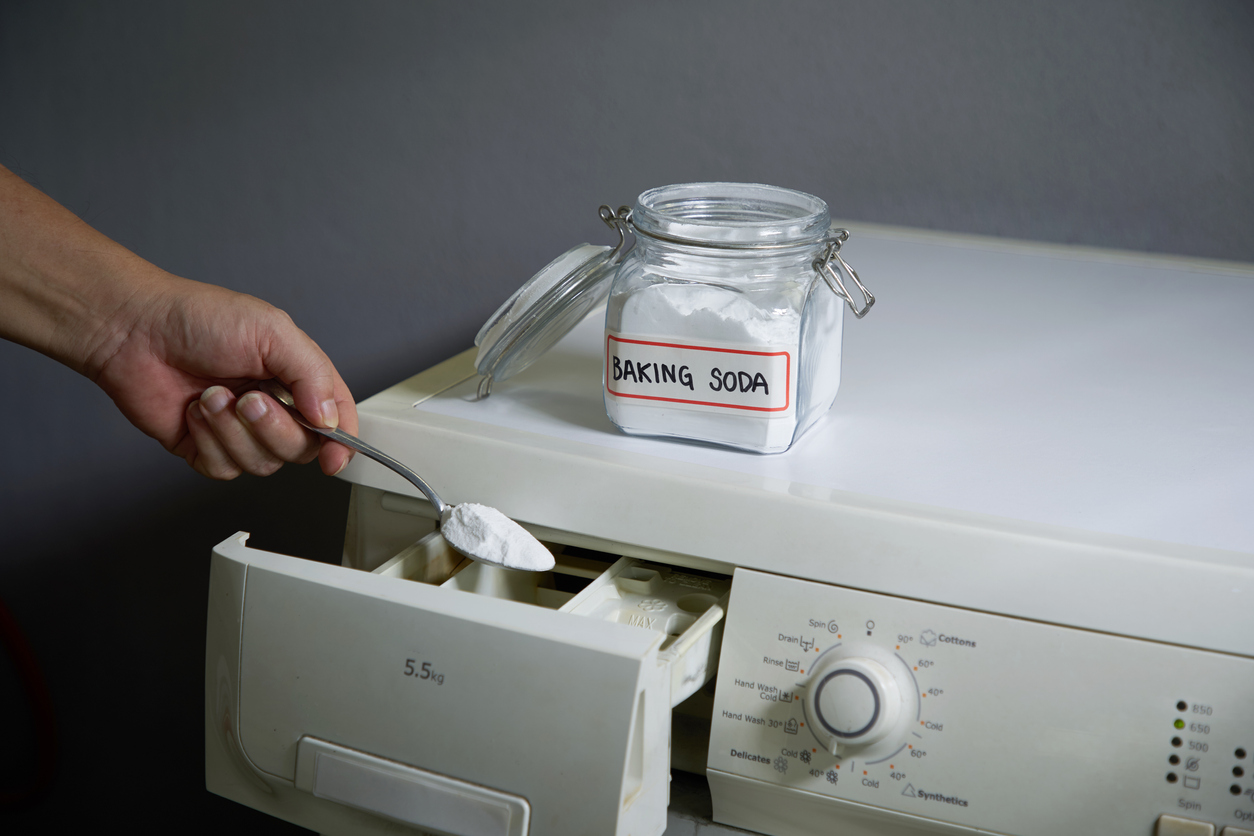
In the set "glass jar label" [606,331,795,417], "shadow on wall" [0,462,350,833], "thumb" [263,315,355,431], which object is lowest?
"shadow on wall" [0,462,350,833]

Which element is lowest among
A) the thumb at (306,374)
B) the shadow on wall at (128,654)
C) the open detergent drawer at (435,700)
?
the shadow on wall at (128,654)

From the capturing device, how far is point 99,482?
54.4 inches

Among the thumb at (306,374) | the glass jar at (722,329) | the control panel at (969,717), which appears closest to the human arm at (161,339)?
the thumb at (306,374)

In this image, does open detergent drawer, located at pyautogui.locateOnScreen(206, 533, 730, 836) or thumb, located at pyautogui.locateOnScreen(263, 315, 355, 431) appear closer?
open detergent drawer, located at pyautogui.locateOnScreen(206, 533, 730, 836)

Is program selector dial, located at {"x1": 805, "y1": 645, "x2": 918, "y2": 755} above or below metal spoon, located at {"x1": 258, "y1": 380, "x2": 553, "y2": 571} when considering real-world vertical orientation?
below

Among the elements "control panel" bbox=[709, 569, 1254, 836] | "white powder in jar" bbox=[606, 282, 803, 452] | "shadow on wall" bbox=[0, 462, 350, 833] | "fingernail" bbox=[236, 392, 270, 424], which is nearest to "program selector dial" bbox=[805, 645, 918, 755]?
"control panel" bbox=[709, 569, 1254, 836]

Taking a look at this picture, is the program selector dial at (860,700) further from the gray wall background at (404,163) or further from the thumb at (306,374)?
the gray wall background at (404,163)

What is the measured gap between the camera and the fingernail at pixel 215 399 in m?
0.59

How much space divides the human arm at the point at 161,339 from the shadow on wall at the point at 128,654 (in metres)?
0.65

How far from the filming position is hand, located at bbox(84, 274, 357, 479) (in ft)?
1.94

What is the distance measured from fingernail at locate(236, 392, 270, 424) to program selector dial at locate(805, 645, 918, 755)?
365mm

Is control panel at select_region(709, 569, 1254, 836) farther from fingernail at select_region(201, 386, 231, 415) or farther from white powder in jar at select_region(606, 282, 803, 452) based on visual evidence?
fingernail at select_region(201, 386, 231, 415)

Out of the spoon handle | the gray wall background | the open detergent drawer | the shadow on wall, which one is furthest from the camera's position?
the shadow on wall

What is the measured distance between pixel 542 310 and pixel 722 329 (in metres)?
0.13
